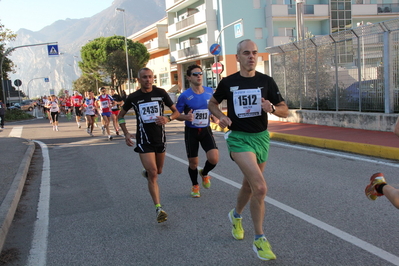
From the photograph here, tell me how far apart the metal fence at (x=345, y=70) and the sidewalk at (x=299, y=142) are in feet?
3.68

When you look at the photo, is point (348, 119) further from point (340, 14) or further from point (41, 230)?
point (340, 14)

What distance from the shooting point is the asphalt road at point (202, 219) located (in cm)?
363

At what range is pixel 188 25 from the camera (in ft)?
133

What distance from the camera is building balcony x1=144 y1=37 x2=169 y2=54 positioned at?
52.5 meters

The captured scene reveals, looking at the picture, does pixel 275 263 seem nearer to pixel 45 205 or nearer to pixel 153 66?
pixel 45 205

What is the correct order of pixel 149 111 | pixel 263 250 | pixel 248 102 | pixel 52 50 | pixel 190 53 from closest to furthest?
1. pixel 263 250
2. pixel 248 102
3. pixel 149 111
4. pixel 52 50
5. pixel 190 53

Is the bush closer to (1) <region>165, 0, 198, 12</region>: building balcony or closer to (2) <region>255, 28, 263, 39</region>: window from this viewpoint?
(1) <region>165, 0, 198, 12</region>: building balcony

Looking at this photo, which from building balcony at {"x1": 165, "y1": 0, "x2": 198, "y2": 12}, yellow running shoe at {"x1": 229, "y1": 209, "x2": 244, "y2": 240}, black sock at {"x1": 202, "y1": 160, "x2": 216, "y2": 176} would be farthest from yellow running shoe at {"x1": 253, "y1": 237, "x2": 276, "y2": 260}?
building balcony at {"x1": 165, "y1": 0, "x2": 198, "y2": 12}

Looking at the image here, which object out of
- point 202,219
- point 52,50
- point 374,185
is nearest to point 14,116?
point 52,50

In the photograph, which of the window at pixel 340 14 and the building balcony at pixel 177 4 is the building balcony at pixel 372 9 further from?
the building balcony at pixel 177 4

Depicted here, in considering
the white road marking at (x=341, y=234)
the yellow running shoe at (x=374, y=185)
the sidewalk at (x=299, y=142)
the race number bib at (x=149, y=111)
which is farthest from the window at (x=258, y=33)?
the yellow running shoe at (x=374, y=185)

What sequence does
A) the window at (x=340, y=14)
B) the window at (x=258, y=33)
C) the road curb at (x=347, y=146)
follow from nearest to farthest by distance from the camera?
the road curb at (x=347, y=146), the window at (x=258, y=33), the window at (x=340, y=14)

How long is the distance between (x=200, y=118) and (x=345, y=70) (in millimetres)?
8610

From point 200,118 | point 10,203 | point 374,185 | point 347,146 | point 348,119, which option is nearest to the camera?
point 374,185
